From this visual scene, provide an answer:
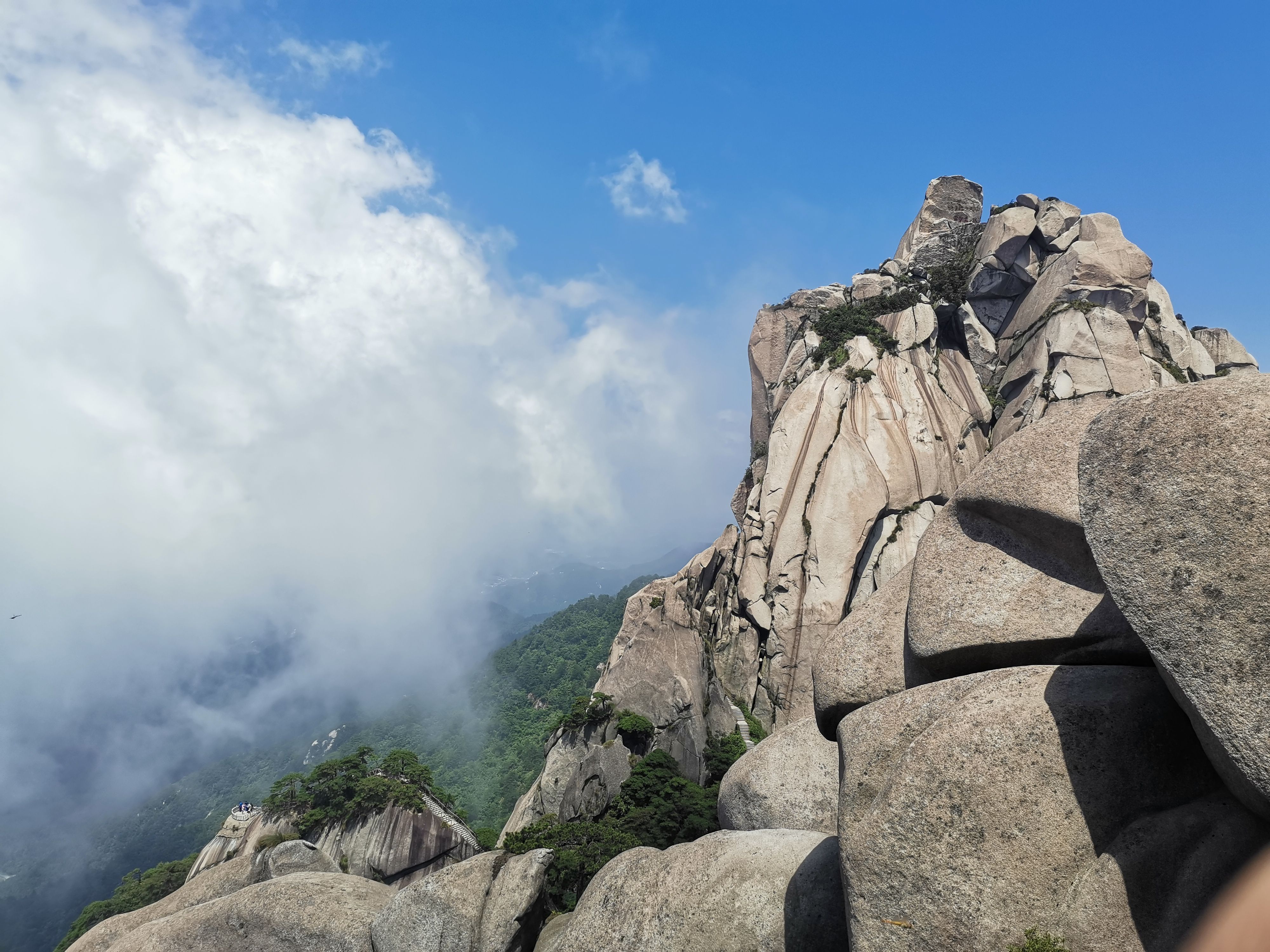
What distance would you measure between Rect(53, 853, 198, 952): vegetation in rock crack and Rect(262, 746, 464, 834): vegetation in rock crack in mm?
12690

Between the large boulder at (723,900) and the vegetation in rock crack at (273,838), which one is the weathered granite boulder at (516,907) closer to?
the large boulder at (723,900)

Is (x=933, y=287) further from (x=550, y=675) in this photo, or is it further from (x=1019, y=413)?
(x=550, y=675)

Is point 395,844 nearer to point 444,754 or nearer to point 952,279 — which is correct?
point 952,279

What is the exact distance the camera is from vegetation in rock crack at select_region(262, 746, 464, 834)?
31188 millimetres

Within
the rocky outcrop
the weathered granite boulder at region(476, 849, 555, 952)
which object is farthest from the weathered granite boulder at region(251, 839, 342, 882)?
the weathered granite boulder at region(476, 849, 555, 952)

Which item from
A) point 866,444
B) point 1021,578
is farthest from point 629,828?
point 1021,578

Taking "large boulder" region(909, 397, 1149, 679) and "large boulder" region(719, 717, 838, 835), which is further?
"large boulder" region(719, 717, 838, 835)

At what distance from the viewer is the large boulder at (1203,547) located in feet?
17.5

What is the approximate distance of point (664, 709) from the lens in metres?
38.8

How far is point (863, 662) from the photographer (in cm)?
1058

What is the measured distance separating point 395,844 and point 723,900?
24.4m

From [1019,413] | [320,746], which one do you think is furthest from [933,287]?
[320,746]

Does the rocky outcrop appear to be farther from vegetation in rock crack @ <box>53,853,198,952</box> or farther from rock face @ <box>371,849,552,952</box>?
rock face @ <box>371,849,552,952</box>

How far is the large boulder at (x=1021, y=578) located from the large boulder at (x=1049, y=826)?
2.51 feet
